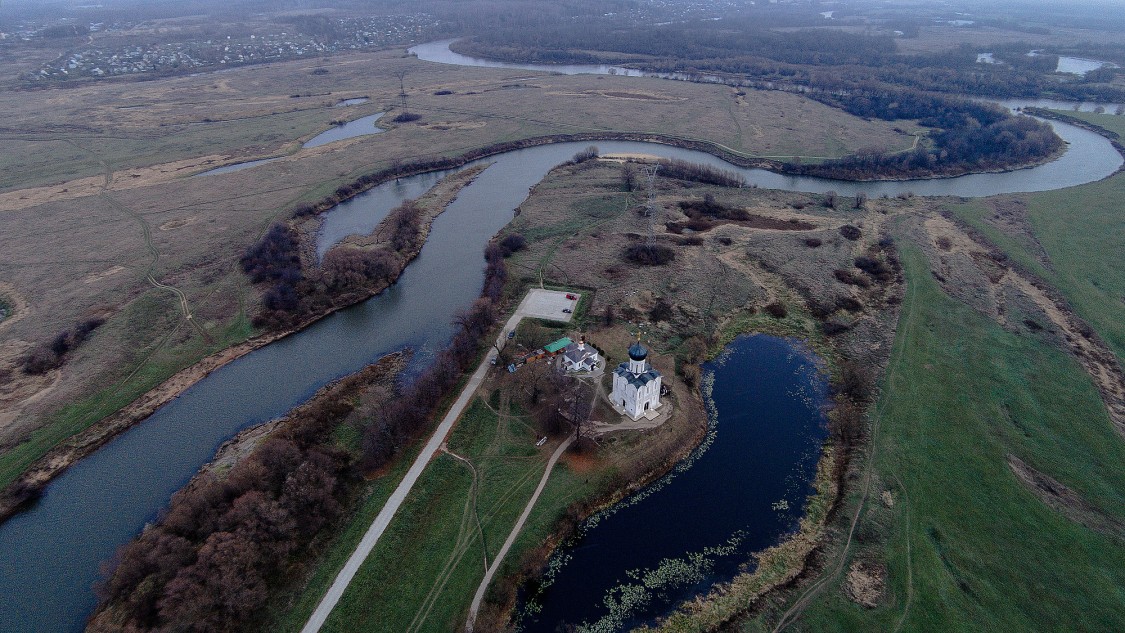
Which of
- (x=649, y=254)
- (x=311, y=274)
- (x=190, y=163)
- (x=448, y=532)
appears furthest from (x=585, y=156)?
(x=448, y=532)

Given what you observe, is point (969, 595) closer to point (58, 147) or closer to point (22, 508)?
point (22, 508)

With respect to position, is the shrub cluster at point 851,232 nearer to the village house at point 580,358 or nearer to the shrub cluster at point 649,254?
the shrub cluster at point 649,254

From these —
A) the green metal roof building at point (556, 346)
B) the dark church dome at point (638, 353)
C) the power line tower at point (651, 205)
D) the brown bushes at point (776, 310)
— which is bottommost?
the green metal roof building at point (556, 346)

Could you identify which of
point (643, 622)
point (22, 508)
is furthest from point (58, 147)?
point (643, 622)

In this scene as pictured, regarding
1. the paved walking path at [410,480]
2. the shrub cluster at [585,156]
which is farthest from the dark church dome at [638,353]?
the shrub cluster at [585,156]

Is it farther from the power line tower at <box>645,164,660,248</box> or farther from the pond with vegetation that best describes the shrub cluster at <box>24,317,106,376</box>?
the power line tower at <box>645,164,660,248</box>

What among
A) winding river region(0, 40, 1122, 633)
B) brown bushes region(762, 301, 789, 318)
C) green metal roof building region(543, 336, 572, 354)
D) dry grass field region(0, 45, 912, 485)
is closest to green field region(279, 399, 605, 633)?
green metal roof building region(543, 336, 572, 354)
